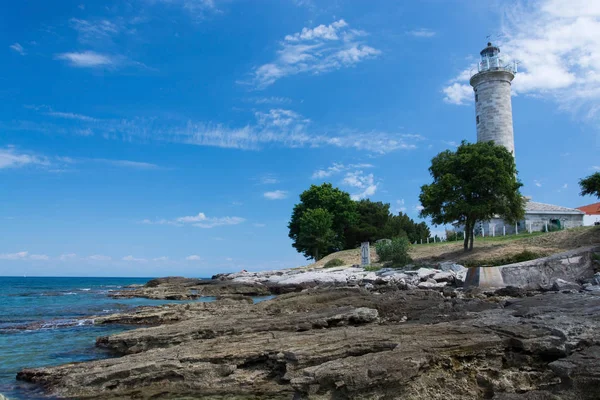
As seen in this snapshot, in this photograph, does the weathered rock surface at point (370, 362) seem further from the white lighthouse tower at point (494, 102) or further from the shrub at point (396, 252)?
the white lighthouse tower at point (494, 102)

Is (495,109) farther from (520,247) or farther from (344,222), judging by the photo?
(344,222)

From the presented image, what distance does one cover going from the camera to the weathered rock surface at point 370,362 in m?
6.45

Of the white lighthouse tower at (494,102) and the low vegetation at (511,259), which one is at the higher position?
the white lighthouse tower at (494,102)

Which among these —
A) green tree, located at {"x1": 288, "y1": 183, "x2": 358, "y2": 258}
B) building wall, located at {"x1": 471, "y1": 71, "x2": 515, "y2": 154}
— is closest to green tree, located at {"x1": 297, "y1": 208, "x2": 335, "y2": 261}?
green tree, located at {"x1": 288, "y1": 183, "x2": 358, "y2": 258}

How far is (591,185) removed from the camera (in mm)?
31656

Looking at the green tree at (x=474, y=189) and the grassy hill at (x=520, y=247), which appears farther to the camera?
the green tree at (x=474, y=189)

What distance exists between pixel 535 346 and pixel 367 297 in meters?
7.42

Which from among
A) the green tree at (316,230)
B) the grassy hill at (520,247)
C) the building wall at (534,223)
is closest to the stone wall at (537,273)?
the grassy hill at (520,247)

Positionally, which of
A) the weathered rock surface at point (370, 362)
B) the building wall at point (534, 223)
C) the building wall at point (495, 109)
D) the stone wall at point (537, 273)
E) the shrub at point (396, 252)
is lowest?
the weathered rock surface at point (370, 362)

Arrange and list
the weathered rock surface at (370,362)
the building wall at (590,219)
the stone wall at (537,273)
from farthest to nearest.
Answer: the building wall at (590,219) → the stone wall at (537,273) → the weathered rock surface at (370,362)

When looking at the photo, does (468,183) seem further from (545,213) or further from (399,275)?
(545,213)

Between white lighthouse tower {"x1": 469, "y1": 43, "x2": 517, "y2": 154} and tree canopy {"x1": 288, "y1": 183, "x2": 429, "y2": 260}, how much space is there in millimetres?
18622

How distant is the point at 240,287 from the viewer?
3369cm

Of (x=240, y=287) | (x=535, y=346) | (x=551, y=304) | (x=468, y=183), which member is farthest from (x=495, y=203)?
(x=535, y=346)
